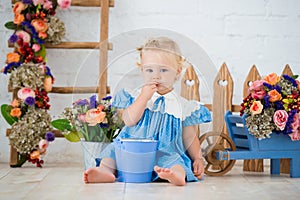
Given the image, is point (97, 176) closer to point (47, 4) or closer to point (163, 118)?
point (163, 118)

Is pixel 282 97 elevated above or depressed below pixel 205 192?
above

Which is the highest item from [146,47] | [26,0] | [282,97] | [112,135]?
[26,0]

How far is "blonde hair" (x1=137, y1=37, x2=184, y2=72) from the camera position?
1.76 m

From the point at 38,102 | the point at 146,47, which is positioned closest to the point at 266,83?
the point at 146,47

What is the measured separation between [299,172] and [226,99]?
499 mm

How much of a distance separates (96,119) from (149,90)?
0.32m

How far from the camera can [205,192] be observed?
1.68 meters

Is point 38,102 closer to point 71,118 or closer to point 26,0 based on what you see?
point 71,118

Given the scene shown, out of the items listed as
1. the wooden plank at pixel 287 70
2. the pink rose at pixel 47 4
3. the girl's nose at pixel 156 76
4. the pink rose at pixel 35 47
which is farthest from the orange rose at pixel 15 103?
the wooden plank at pixel 287 70

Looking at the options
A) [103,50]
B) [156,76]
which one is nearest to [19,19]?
[103,50]

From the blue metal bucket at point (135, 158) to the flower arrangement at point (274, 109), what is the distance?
0.47 m

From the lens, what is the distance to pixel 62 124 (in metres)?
2.30

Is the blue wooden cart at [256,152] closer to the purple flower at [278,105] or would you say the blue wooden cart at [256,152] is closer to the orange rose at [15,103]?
the purple flower at [278,105]

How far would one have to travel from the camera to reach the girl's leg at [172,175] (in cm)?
177
